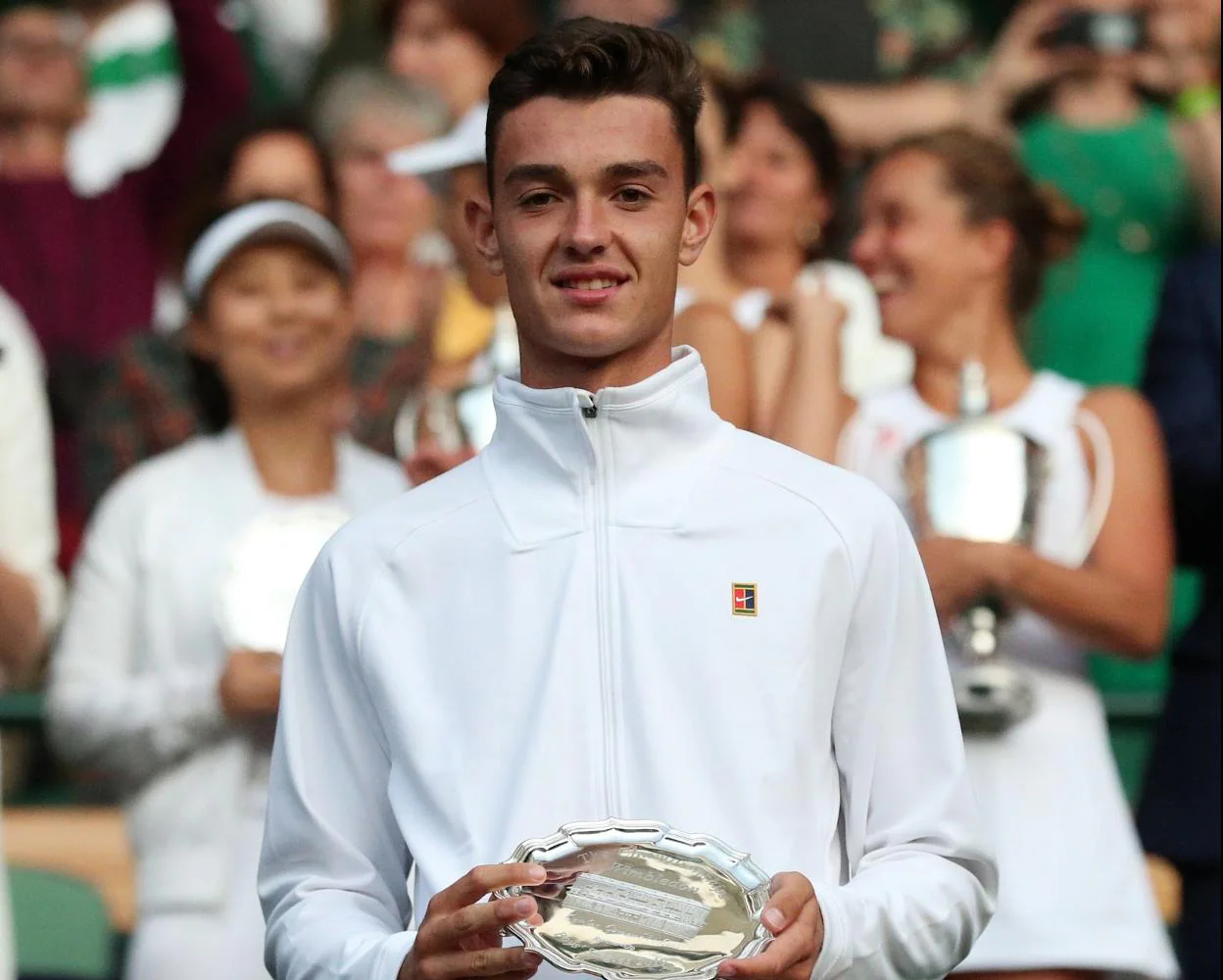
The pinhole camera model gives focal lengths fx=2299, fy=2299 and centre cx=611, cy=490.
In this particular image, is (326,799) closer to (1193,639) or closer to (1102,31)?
(1193,639)

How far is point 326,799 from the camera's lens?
2623 mm

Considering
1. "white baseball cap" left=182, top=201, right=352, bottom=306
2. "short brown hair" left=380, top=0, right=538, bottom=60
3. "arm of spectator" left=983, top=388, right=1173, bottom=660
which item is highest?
"short brown hair" left=380, top=0, right=538, bottom=60

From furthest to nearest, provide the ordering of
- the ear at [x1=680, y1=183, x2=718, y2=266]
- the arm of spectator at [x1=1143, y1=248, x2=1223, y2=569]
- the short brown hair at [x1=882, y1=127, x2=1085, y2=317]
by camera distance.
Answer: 1. the short brown hair at [x1=882, y1=127, x2=1085, y2=317]
2. the arm of spectator at [x1=1143, y1=248, x2=1223, y2=569]
3. the ear at [x1=680, y1=183, x2=718, y2=266]

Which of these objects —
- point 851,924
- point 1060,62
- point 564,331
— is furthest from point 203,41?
point 851,924

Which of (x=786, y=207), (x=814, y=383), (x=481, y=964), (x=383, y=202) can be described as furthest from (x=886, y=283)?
(x=481, y=964)

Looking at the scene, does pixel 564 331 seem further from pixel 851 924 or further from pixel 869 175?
pixel 869 175

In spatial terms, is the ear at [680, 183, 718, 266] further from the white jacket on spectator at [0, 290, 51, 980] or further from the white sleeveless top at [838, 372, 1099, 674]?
the white jacket on spectator at [0, 290, 51, 980]

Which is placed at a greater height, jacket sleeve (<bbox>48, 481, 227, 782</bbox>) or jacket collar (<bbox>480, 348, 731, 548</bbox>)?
jacket collar (<bbox>480, 348, 731, 548</bbox>)

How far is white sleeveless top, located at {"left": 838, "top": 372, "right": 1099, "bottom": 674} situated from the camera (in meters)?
4.26

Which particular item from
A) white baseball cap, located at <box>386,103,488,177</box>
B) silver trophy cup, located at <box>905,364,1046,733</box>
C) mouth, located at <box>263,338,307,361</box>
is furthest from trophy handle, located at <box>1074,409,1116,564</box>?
mouth, located at <box>263,338,307,361</box>

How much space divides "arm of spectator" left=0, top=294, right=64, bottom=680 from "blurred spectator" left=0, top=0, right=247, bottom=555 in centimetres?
53

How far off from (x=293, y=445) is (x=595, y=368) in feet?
7.15

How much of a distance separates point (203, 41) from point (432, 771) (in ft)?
13.2

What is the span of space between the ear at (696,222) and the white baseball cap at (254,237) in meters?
2.19
